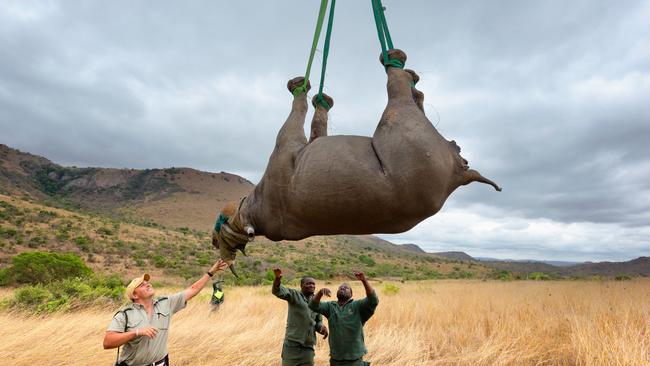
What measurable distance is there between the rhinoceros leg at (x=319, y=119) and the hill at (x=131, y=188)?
7123 cm

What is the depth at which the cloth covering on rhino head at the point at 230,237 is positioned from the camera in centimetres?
282

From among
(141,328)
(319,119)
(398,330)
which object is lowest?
(398,330)

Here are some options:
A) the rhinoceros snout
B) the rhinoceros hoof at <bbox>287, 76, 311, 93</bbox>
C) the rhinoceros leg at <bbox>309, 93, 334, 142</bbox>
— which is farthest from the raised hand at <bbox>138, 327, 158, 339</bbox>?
the rhinoceros hoof at <bbox>287, 76, 311, 93</bbox>

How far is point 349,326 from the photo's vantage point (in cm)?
552

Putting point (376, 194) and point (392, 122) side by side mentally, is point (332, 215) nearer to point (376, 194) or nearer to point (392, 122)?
point (376, 194)

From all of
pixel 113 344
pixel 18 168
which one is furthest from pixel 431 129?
pixel 18 168

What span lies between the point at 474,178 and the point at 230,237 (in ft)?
5.91

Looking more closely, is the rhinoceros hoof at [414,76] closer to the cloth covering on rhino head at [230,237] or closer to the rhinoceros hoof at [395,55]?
the rhinoceros hoof at [395,55]

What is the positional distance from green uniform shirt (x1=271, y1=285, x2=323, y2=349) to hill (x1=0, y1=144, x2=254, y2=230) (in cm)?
6826

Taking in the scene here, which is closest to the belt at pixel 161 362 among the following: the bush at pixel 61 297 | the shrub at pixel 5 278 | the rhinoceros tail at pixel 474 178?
the rhinoceros tail at pixel 474 178

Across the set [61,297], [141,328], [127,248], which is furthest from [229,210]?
[127,248]

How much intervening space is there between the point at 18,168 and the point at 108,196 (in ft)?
77.2

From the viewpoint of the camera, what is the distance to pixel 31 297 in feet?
39.5

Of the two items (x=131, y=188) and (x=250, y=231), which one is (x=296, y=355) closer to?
(x=250, y=231)
